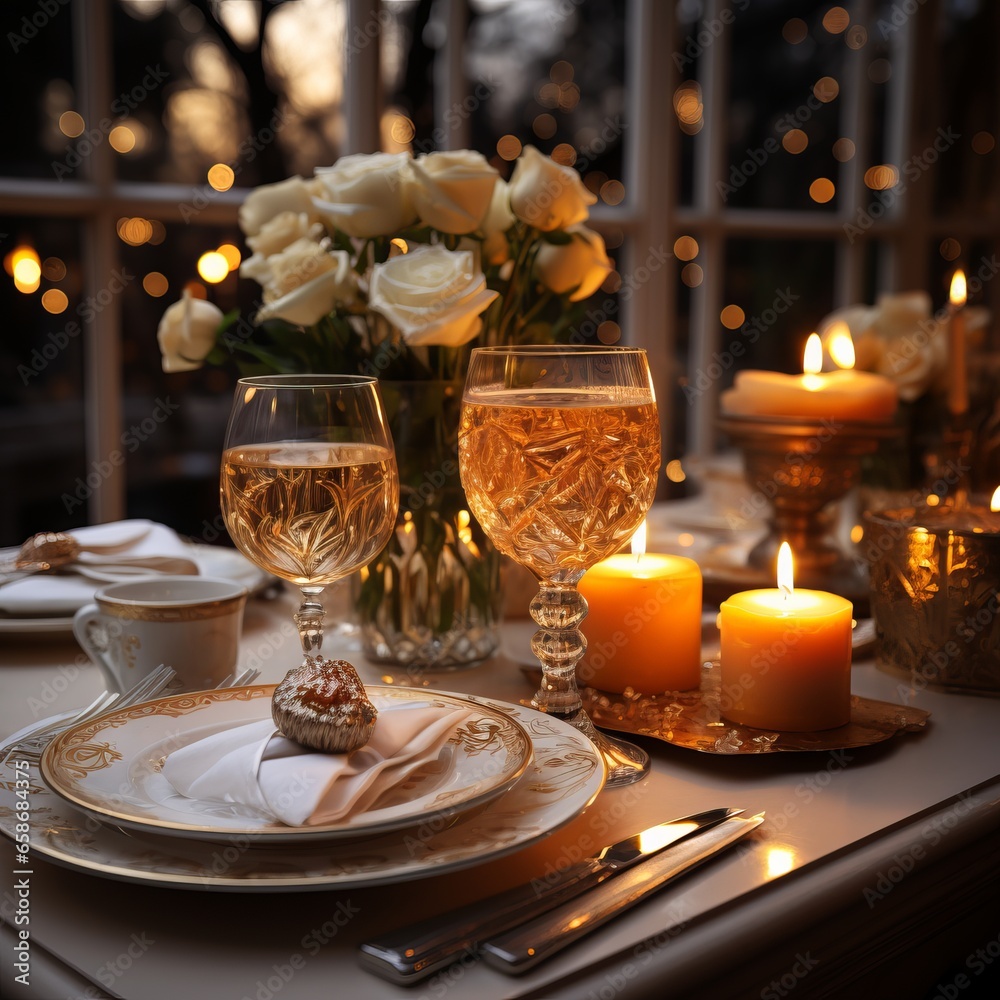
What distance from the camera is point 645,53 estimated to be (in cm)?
278

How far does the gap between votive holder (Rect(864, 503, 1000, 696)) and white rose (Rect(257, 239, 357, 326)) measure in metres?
0.53

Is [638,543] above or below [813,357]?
below

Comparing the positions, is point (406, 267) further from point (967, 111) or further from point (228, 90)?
point (967, 111)

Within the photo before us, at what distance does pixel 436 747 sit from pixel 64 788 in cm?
21

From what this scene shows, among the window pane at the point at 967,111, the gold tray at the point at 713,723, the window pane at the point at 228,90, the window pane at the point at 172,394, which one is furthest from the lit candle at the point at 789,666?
the window pane at the point at 967,111

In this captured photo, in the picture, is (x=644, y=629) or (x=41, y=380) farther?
(x=41, y=380)

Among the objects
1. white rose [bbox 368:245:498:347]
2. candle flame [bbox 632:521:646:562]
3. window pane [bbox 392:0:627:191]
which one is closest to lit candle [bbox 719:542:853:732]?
candle flame [bbox 632:521:646:562]

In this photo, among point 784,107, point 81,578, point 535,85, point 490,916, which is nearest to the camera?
point 490,916

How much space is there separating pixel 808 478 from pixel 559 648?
0.56m

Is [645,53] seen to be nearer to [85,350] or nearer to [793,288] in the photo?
[793,288]

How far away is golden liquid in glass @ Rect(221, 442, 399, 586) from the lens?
812 millimetres

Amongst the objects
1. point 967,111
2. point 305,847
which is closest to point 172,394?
point 305,847

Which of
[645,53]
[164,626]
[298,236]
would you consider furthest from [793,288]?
[164,626]

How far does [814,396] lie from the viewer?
4.22 ft
